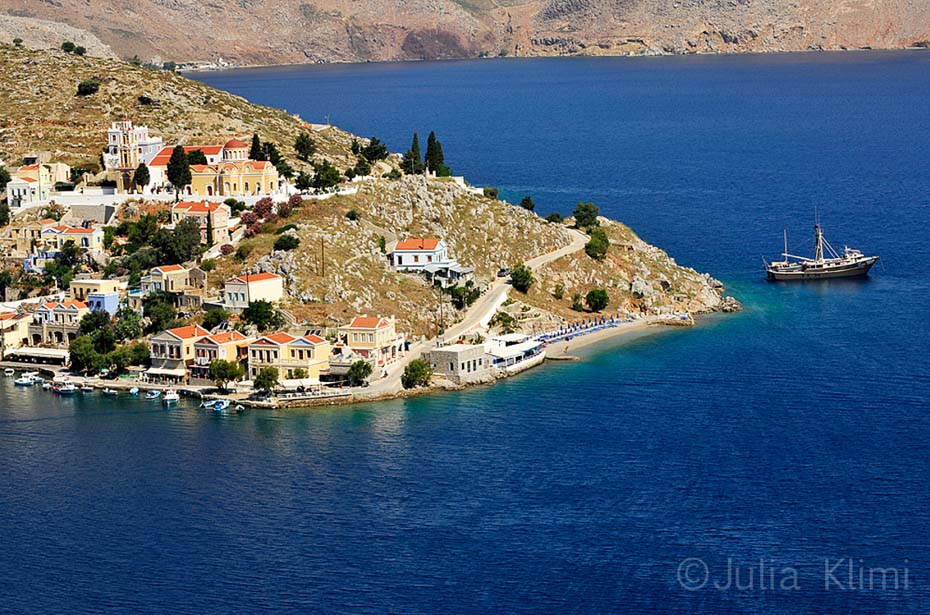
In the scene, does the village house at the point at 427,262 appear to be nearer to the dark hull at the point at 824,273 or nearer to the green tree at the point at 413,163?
the green tree at the point at 413,163

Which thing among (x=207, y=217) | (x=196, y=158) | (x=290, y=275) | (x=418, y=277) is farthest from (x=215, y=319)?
(x=196, y=158)

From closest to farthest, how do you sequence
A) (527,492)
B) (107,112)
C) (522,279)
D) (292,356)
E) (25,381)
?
(527,492) → (292,356) → (25,381) → (522,279) → (107,112)

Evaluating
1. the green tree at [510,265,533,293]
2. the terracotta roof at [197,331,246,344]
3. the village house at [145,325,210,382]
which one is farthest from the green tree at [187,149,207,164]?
the terracotta roof at [197,331,246,344]

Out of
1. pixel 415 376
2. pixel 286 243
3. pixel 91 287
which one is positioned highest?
pixel 286 243

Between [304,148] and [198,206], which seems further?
[304,148]

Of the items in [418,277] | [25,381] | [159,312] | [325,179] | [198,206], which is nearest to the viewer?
[25,381]

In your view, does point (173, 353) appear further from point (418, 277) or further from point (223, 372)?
point (418, 277)
